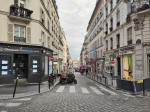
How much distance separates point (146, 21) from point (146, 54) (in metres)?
2.84

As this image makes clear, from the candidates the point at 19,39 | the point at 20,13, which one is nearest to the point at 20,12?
the point at 20,13

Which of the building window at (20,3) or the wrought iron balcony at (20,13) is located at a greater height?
the building window at (20,3)

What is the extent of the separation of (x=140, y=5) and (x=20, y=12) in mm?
10837

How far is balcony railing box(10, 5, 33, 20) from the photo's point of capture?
782 inches

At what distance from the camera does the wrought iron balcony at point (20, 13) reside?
19831 mm

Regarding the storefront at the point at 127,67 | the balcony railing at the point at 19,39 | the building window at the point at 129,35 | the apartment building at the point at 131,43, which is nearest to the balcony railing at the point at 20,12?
the balcony railing at the point at 19,39

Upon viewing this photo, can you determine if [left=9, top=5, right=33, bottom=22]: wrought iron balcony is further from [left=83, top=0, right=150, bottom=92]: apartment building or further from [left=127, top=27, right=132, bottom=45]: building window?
[left=127, top=27, right=132, bottom=45]: building window

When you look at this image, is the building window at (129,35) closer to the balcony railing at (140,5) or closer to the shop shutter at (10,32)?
the balcony railing at (140,5)

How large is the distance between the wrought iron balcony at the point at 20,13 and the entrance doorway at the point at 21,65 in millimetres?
3577

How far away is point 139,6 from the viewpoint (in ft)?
62.8

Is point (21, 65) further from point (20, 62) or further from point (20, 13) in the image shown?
point (20, 13)

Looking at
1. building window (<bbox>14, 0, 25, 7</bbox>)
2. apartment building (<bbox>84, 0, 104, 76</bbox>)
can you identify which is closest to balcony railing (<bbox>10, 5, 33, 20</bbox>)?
building window (<bbox>14, 0, 25, 7</bbox>)

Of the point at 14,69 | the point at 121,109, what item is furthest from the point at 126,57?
the point at 121,109

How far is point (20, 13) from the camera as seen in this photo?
67.2ft
